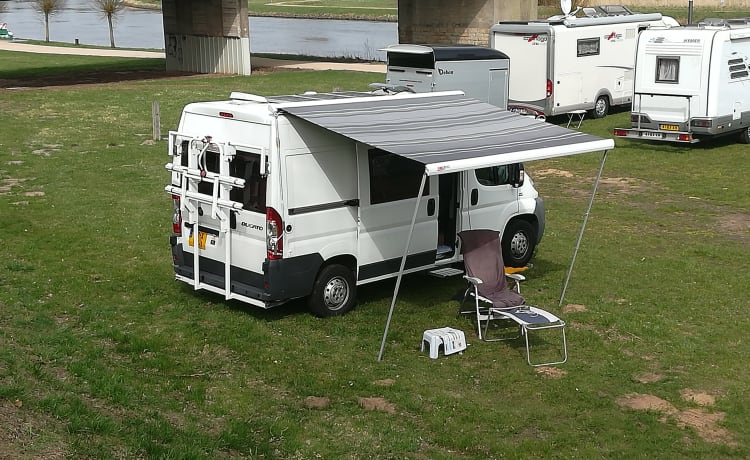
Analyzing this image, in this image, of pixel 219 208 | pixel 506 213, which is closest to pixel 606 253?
pixel 506 213

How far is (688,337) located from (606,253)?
357 centimetres

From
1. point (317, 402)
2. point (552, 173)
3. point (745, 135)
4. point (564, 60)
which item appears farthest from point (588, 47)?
point (317, 402)

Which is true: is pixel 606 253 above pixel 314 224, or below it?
below

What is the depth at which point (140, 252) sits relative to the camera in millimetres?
13508

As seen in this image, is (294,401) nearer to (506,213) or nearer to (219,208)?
(219,208)

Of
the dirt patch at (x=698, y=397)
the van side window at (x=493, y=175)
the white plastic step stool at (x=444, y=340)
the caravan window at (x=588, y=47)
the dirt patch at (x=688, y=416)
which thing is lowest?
the dirt patch at (x=688, y=416)

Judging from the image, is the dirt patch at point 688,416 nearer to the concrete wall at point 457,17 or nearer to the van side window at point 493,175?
the van side window at point 493,175

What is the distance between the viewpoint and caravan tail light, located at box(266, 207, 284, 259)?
10188 mm

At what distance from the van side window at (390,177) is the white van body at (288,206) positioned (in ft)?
0.04

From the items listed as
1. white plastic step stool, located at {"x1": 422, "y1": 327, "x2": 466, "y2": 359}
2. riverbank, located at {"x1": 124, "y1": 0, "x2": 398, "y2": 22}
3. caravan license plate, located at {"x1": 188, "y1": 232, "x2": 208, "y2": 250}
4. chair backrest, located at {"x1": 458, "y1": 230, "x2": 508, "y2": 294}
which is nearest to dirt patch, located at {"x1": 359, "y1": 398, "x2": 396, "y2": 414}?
white plastic step stool, located at {"x1": 422, "y1": 327, "x2": 466, "y2": 359}

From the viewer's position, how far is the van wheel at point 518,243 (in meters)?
12.8

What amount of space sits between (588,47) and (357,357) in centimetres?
1922

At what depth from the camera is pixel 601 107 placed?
28359 millimetres

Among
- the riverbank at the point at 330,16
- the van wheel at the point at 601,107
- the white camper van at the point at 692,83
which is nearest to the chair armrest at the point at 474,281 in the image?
the white camper van at the point at 692,83
